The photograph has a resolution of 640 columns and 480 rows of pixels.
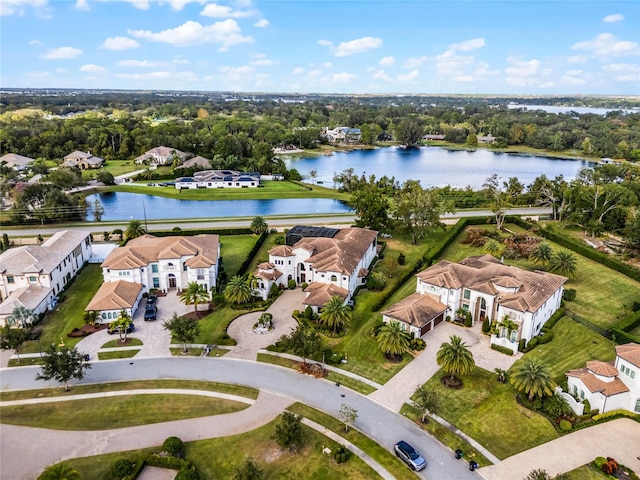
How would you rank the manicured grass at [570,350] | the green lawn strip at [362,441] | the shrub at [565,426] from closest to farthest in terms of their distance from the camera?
the green lawn strip at [362,441] < the shrub at [565,426] < the manicured grass at [570,350]

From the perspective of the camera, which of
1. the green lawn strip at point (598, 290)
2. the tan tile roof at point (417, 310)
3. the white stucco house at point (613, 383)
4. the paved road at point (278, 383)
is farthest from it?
the green lawn strip at point (598, 290)

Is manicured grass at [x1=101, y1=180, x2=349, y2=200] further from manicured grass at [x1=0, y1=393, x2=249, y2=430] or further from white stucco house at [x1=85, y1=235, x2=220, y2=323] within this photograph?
manicured grass at [x1=0, y1=393, x2=249, y2=430]

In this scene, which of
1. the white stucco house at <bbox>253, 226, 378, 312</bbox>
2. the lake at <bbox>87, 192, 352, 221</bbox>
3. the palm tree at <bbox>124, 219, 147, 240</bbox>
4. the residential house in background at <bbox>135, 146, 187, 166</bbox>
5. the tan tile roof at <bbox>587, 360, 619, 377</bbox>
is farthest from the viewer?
the residential house in background at <bbox>135, 146, 187, 166</bbox>

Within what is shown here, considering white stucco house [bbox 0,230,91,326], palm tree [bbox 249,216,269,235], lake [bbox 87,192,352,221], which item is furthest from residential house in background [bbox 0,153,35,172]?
palm tree [bbox 249,216,269,235]

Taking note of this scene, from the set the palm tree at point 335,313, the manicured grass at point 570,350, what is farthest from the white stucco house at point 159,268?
the manicured grass at point 570,350

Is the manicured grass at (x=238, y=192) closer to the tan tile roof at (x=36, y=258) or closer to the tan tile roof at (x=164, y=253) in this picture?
the tan tile roof at (x=36, y=258)

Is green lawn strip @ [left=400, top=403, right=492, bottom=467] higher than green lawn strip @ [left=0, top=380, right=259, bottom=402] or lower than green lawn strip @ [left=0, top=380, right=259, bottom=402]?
higher
